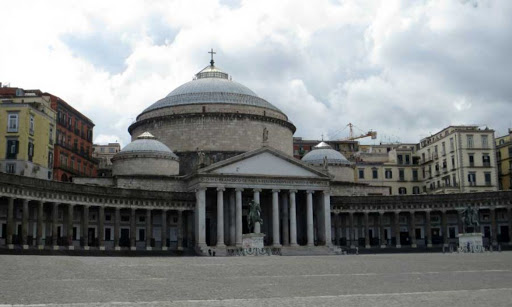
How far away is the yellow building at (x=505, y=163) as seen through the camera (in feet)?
352

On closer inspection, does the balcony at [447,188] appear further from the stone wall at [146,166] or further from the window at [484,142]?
the stone wall at [146,166]

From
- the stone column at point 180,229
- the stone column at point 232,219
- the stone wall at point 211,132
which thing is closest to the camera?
the stone column at point 180,229

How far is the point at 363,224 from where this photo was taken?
91.7 metres

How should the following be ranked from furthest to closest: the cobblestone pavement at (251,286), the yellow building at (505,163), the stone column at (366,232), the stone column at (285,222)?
the yellow building at (505,163) → the stone column at (366,232) → the stone column at (285,222) → the cobblestone pavement at (251,286)

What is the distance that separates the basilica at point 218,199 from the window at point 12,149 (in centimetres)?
743

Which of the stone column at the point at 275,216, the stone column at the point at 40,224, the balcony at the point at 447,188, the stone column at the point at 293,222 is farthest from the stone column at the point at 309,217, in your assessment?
the balcony at the point at 447,188

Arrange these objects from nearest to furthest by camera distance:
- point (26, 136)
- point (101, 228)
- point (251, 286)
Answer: point (251, 286) → point (101, 228) → point (26, 136)

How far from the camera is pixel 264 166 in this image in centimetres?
7919

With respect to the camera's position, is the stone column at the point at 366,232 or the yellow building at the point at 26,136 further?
the stone column at the point at 366,232

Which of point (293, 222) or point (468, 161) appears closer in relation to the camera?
point (293, 222)

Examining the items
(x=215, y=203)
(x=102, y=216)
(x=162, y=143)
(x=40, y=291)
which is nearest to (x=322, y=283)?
(x=40, y=291)

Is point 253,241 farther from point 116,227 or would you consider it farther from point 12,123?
point 12,123

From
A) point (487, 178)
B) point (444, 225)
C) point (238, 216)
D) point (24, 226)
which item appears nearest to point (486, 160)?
point (487, 178)

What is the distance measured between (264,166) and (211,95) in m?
18.2
